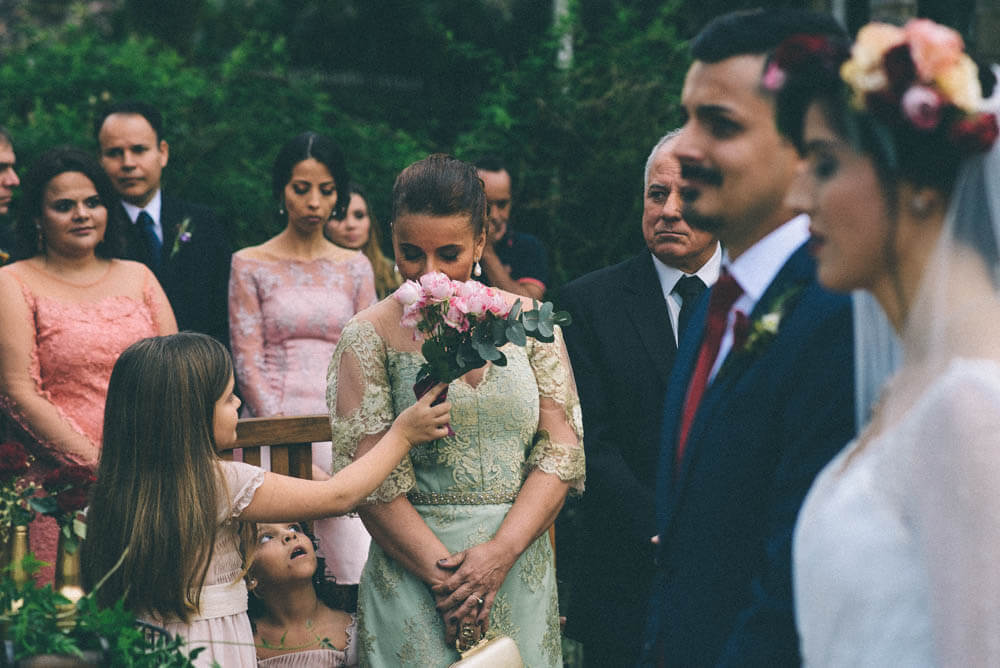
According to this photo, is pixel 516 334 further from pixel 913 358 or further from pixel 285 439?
pixel 913 358

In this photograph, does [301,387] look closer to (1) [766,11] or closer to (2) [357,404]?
(2) [357,404]

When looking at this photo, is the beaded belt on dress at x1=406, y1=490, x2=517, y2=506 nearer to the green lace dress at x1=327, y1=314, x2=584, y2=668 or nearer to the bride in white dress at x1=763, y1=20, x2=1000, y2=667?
the green lace dress at x1=327, y1=314, x2=584, y2=668

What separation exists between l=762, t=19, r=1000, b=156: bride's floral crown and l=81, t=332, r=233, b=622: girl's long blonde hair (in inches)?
89.9

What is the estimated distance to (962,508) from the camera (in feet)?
5.71

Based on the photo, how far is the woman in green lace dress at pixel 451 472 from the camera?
369cm

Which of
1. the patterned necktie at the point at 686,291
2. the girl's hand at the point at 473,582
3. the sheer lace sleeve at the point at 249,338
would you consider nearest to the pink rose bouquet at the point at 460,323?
the girl's hand at the point at 473,582

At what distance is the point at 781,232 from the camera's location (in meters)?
2.52

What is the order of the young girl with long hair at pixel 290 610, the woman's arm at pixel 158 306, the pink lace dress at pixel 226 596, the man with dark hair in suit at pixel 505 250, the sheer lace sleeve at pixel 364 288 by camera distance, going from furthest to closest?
the man with dark hair in suit at pixel 505 250 < the sheer lace sleeve at pixel 364 288 < the woman's arm at pixel 158 306 < the young girl with long hair at pixel 290 610 < the pink lace dress at pixel 226 596

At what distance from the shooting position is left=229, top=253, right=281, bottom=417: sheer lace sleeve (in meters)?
6.03

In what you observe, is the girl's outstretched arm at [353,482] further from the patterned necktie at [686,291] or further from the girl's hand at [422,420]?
the patterned necktie at [686,291]

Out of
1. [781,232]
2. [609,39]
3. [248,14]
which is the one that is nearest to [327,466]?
[781,232]

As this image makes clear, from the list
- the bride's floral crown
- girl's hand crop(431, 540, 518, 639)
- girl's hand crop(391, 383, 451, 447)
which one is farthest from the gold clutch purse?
the bride's floral crown

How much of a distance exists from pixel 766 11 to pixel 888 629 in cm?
135

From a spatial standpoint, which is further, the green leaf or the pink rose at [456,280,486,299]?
the green leaf
